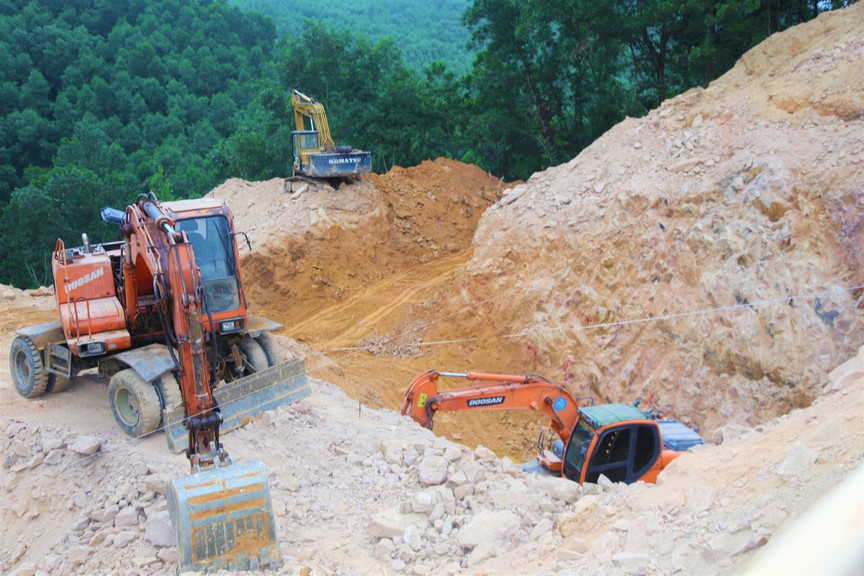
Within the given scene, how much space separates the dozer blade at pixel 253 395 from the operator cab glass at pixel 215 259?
A: 1.25 meters

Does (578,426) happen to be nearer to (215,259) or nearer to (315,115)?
(215,259)

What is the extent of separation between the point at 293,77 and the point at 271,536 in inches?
1068

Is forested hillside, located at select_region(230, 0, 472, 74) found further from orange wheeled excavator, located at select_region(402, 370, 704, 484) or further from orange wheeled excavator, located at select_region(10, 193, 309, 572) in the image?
orange wheeled excavator, located at select_region(402, 370, 704, 484)

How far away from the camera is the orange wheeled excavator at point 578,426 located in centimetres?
1012

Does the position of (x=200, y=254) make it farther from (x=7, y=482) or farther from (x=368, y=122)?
(x=368, y=122)

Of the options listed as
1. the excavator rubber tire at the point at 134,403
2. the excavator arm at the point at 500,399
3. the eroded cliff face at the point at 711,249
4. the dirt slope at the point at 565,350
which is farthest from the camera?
the eroded cliff face at the point at 711,249

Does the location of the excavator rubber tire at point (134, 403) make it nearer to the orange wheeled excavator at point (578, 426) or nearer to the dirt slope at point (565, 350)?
the dirt slope at point (565, 350)

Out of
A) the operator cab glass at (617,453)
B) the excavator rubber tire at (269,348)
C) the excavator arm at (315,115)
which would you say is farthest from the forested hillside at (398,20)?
the operator cab glass at (617,453)

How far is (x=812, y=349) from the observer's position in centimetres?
1212

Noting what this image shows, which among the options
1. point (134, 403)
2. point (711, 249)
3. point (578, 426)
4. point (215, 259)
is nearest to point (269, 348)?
point (215, 259)

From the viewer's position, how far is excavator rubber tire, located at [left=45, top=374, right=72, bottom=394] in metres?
11.4

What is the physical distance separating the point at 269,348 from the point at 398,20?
77206 millimetres

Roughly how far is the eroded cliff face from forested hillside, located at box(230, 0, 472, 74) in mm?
44853

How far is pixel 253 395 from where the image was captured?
32.1ft
